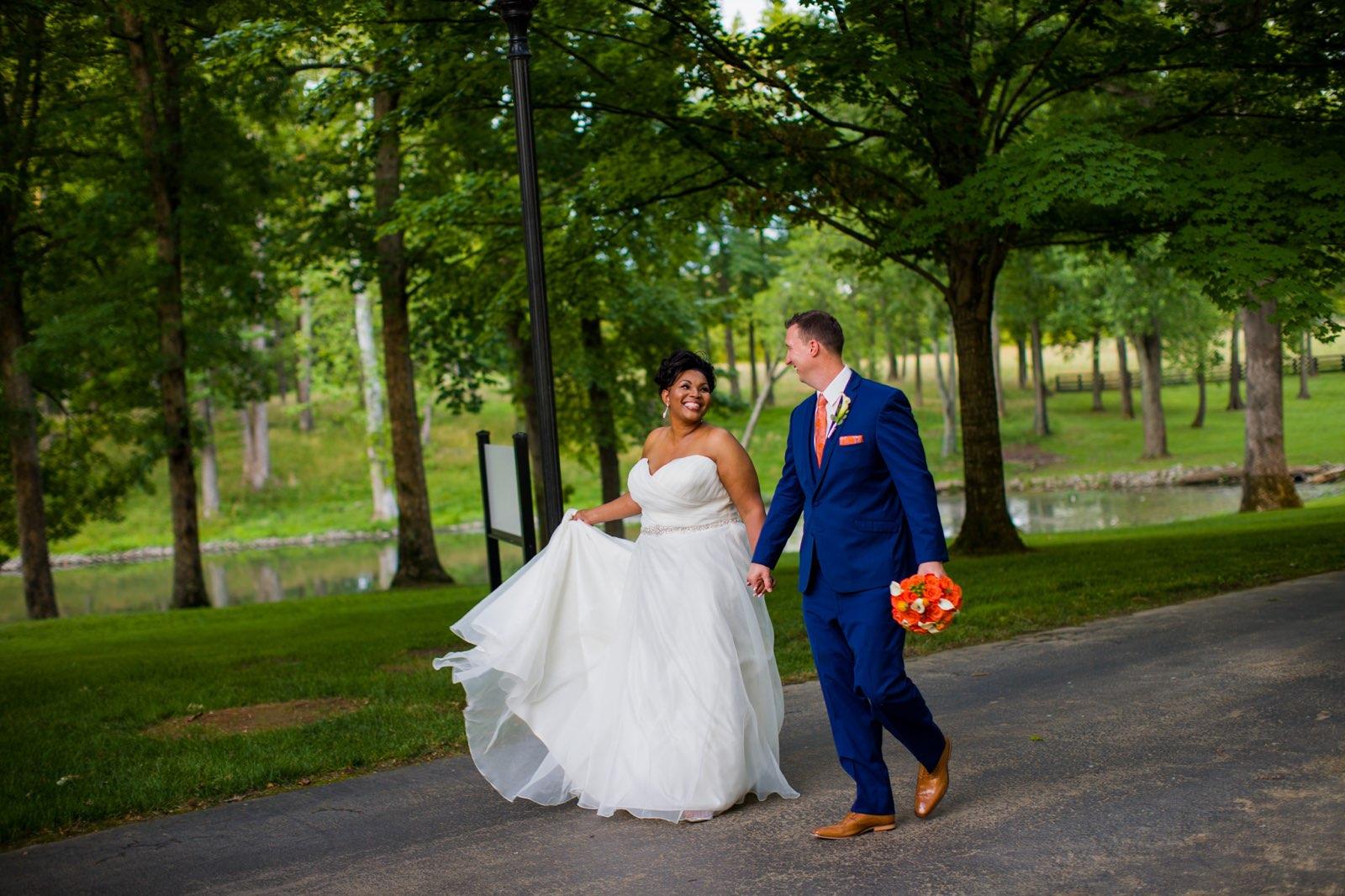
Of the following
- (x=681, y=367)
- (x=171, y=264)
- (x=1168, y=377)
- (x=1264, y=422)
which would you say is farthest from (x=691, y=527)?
(x=1168, y=377)

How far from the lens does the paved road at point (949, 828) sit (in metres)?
5.21

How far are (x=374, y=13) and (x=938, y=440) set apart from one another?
41.0 m

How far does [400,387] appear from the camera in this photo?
70.1 ft

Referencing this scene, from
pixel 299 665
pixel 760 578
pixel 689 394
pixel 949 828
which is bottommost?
pixel 299 665

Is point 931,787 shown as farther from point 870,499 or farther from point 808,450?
point 808,450

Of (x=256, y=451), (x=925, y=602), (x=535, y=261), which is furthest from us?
(x=256, y=451)

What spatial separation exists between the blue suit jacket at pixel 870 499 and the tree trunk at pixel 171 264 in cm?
1723

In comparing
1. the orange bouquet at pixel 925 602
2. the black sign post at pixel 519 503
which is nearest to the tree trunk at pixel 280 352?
the black sign post at pixel 519 503

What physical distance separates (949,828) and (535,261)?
4595 mm

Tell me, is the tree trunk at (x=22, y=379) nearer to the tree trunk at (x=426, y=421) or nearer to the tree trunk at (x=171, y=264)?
the tree trunk at (x=171, y=264)

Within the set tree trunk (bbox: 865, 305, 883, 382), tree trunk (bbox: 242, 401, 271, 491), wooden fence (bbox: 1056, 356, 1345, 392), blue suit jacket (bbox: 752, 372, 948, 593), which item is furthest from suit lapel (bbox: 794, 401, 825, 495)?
wooden fence (bbox: 1056, 356, 1345, 392)

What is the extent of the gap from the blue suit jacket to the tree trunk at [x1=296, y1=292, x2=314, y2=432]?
37915mm

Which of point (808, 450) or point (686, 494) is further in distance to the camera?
point (686, 494)

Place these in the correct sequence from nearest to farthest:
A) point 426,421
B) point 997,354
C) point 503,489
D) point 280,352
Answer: point 503,489 → point 280,352 → point 997,354 → point 426,421
